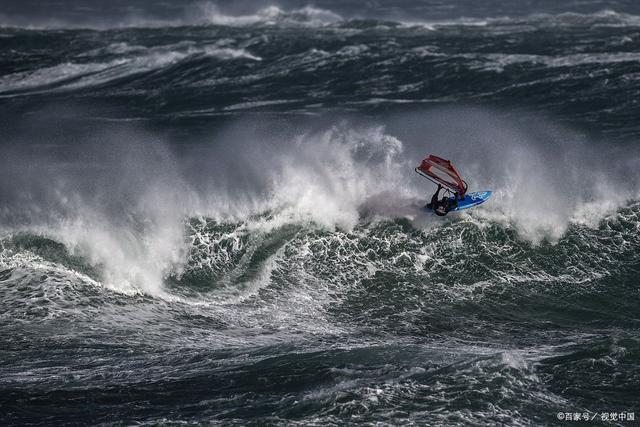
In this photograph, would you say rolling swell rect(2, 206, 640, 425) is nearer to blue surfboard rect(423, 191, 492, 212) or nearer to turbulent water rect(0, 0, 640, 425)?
turbulent water rect(0, 0, 640, 425)

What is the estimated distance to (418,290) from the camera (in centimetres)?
2631

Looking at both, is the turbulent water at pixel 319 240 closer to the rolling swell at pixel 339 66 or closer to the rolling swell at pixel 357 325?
the rolling swell at pixel 357 325

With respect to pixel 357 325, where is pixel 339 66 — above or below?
above

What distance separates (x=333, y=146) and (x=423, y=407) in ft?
52.8

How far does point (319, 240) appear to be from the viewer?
95.0 ft

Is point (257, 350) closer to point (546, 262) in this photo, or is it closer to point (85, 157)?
point (546, 262)

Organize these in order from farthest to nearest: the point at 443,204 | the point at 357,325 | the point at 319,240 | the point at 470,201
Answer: the point at 319,240, the point at 470,201, the point at 443,204, the point at 357,325

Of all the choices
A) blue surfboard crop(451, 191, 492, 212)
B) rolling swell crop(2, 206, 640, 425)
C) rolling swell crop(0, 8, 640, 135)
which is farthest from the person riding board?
rolling swell crop(0, 8, 640, 135)

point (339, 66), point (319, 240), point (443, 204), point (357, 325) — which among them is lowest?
point (357, 325)

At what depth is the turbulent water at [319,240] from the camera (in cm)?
1991

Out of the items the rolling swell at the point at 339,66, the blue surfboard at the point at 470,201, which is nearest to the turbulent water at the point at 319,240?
the rolling swell at the point at 339,66

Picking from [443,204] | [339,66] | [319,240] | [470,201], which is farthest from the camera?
[339,66]

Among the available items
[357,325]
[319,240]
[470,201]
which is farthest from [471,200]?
[357,325]

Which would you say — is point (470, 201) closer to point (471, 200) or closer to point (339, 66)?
point (471, 200)
